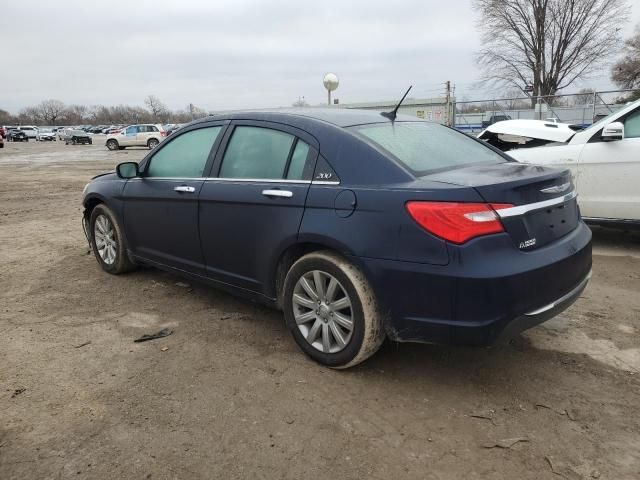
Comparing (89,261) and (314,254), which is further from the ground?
(314,254)

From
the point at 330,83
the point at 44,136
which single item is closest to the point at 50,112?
the point at 44,136

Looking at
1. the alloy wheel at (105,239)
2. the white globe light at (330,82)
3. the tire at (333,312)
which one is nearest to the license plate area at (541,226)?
the tire at (333,312)

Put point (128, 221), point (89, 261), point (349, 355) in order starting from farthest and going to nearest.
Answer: point (89, 261), point (128, 221), point (349, 355)

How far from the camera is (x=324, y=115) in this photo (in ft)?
11.6

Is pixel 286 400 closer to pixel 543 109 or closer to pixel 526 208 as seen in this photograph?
pixel 526 208

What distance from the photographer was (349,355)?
3047mm

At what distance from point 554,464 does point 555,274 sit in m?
0.98

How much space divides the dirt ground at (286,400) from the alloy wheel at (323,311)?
20 cm

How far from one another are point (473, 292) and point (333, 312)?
863 millimetres

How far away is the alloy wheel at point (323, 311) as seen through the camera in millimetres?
3049

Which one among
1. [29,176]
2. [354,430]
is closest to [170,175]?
[354,430]

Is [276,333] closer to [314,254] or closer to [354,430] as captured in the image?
[314,254]

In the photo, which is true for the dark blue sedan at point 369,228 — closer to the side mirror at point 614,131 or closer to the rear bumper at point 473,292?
the rear bumper at point 473,292

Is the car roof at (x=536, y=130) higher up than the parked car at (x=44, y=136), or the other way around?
the parked car at (x=44, y=136)
